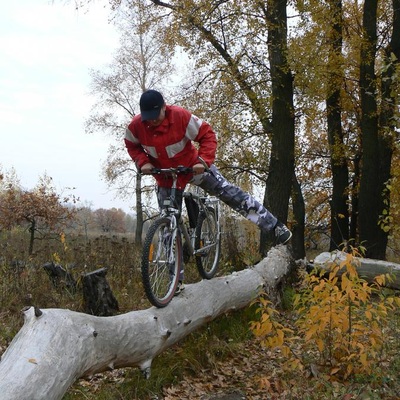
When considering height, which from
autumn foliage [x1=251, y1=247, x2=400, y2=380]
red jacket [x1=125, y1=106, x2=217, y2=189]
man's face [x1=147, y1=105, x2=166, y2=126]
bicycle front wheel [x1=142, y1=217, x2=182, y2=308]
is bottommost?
autumn foliage [x1=251, y1=247, x2=400, y2=380]

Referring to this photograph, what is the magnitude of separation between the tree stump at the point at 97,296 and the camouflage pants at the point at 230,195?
1379mm

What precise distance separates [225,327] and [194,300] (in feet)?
3.66

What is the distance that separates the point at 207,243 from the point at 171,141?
178 centimetres

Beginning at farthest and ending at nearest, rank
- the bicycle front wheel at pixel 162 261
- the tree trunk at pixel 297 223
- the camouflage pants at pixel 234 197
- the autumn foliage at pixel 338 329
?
the tree trunk at pixel 297 223
the camouflage pants at pixel 234 197
the bicycle front wheel at pixel 162 261
the autumn foliage at pixel 338 329

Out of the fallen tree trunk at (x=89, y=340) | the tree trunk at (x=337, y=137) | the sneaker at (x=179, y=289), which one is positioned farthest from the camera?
the tree trunk at (x=337, y=137)

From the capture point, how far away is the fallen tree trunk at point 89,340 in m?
3.25

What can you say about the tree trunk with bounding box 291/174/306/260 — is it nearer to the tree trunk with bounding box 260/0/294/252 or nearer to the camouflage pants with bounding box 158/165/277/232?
the tree trunk with bounding box 260/0/294/252

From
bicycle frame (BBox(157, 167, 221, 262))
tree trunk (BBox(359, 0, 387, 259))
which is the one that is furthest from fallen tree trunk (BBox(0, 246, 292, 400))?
tree trunk (BBox(359, 0, 387, 259))

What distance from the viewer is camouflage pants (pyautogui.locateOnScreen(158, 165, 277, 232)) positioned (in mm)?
6148

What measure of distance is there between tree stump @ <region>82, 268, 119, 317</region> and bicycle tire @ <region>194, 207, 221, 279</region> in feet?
3.75

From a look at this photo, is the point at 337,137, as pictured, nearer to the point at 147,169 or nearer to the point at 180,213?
the point at 180,213

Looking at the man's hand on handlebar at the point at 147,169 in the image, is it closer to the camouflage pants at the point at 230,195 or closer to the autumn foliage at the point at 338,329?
the camouflage pants at the point at 230,195

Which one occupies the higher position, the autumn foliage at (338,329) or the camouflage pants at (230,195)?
the camouflage pants at (230,195)

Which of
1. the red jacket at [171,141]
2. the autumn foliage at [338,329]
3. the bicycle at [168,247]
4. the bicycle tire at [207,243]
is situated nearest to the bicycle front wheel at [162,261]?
the bicycle at [168,247]
